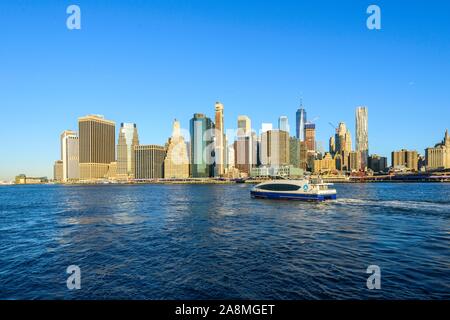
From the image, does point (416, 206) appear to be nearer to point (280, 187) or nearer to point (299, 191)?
point (299, 191)

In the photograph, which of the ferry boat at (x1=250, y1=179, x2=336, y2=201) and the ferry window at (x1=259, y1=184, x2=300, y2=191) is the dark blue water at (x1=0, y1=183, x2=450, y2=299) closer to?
the ferry boat at (x1=250, y1=179, x2=336, y2=201)

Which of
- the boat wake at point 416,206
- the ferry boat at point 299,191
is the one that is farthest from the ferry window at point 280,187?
the boat wake at point 416,206

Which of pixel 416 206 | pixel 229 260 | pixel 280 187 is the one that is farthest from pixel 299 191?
pixel 229 260

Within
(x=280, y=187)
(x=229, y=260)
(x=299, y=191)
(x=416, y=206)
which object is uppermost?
(x=280, y=187)

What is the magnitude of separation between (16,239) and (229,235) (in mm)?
26830

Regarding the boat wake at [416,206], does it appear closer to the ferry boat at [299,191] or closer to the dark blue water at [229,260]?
the ferry boat at [299,191]

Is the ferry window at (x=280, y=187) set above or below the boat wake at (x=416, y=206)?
above

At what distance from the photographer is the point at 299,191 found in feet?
279

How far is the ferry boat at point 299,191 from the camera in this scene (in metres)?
82.4

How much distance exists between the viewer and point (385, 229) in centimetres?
3975
